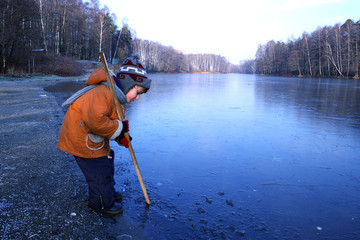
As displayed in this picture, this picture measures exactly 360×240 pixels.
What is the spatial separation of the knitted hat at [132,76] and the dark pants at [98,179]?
719mm

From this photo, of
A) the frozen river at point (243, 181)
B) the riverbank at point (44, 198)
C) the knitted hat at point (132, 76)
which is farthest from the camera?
the frozen river at point (243, 181)

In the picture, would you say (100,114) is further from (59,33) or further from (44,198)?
(59,33)

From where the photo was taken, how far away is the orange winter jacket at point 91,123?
7.47ft

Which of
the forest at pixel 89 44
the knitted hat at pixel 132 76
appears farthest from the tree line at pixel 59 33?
the knitted hat at pixel 132 76

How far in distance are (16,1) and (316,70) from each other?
58.1 meters

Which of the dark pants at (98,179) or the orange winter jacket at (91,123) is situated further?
the dark pants at (98,179)

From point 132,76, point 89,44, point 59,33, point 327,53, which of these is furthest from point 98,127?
point 327,53

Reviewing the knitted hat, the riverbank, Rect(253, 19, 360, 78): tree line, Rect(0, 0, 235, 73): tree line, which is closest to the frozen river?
the riverbank

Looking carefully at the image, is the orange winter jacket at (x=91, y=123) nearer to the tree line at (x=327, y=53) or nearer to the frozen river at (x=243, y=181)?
the frozen river at (x=243, y=181)

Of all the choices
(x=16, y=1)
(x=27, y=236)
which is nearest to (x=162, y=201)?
(x=27, y=236)

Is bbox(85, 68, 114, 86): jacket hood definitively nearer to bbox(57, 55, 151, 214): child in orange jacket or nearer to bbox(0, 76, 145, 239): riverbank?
bbox(57, 55, 151, 214): child in orange jacket

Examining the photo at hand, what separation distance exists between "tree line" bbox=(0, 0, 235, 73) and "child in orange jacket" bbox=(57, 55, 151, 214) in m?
22.0

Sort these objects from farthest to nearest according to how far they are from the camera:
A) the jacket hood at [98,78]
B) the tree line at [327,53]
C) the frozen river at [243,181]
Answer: the tree line at [327,53]
the frozen river at [243,181]
the jacket hood at [98,78]

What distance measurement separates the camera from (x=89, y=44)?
46312mm
